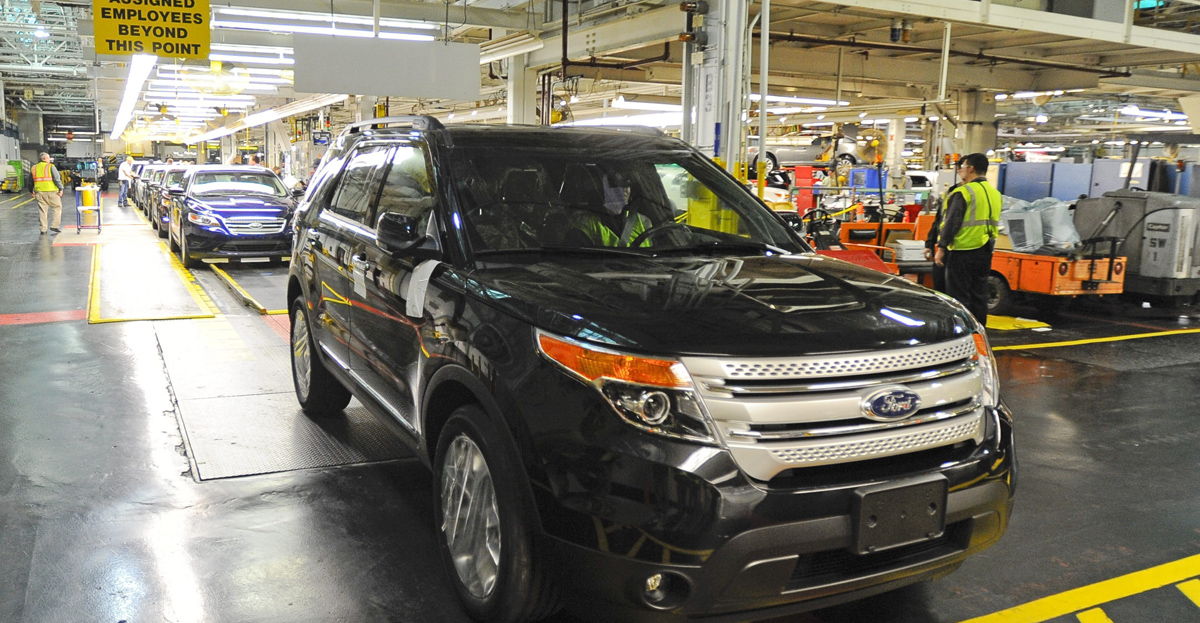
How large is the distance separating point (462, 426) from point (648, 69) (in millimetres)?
13818

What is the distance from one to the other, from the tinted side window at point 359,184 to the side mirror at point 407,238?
785 millimetres

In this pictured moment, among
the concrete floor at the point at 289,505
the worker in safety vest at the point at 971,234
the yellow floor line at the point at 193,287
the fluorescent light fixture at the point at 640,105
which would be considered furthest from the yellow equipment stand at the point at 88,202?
the worker in safety vest at the point at 971,234

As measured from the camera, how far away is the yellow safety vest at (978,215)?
8633 millimetres

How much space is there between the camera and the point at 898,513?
2.54m

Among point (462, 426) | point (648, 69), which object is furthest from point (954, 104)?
point (462, 426)

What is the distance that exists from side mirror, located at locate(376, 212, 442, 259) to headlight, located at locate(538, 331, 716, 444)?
3.63 feet

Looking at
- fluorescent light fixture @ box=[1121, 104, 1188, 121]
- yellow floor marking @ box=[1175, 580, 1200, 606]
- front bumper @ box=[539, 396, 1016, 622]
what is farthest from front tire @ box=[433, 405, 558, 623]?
fluorescent light fixture @ box=[1121, 104, 1188, 121]

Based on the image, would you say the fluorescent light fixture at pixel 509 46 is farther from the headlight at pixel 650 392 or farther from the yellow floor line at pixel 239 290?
the headlight at pixel 650 392

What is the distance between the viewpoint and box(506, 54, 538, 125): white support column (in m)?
15.3

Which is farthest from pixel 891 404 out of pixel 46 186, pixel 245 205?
pixel 46 186

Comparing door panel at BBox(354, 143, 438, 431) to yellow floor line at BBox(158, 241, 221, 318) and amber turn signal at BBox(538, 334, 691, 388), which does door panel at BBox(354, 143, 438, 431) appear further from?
yellow floor line at BBox(158, 241, 221, 318)

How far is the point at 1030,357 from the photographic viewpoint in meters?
8.48

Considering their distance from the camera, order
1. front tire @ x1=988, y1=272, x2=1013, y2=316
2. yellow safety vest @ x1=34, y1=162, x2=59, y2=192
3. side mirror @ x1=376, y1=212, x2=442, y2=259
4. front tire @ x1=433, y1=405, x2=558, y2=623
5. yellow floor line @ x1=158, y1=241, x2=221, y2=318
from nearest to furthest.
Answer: front tire @ x1=433, y1=405, x2=558, y2=623 < side mirror @ x1=376, y1=212, x2=442, y2=259 < yellow floor line @ x1=158, y1=241, x2=221, y2=318 < front tire @ x1=988, y1=272, x2=1013, y2=316 < yellow safety vest @ x1=34, y1=162, x2=59, y2=192

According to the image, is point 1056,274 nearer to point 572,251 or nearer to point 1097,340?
point 1097,340
